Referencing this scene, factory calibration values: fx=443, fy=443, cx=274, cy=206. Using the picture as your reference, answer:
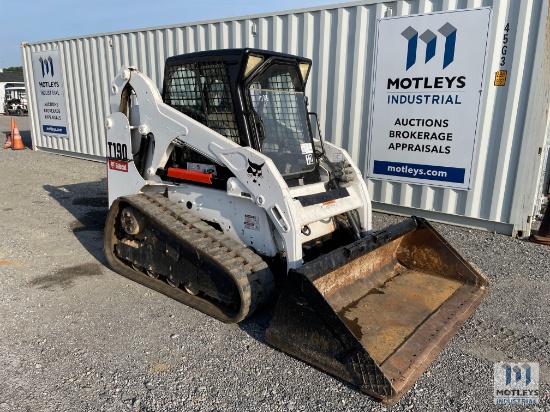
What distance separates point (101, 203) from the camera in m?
7.84

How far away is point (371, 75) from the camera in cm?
705

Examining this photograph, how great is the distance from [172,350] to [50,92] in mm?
11825

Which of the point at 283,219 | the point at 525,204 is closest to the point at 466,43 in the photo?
the point at 525,204

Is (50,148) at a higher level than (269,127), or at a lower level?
lower

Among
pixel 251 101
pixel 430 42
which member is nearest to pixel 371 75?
pixel 430 42

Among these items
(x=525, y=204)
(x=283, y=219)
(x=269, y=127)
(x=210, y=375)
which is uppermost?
(x=269, y=127)

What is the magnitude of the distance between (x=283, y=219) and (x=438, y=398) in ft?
5.63

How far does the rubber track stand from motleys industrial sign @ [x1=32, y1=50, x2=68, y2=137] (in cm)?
936

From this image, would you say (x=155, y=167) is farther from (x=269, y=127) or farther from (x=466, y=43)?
(x=466, y=43)

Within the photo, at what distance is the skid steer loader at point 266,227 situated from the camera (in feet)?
10.8

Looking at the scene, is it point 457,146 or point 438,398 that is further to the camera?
point 457,146

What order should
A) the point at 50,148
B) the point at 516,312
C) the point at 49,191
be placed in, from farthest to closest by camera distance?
the point at 50,148 → the point at 49,191 → the point at 516,312

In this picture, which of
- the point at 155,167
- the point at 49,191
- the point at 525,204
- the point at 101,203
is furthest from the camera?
the point at 49,191

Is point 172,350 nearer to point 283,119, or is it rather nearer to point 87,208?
point 283,119
